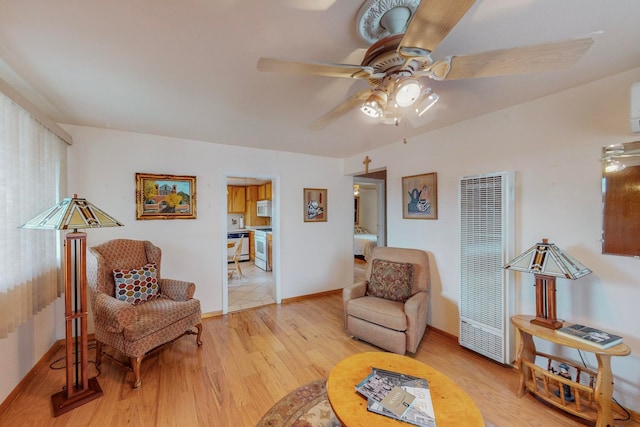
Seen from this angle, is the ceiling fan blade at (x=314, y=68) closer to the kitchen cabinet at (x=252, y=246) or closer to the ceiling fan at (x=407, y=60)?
the ceiling fan at (x=407, y=60)

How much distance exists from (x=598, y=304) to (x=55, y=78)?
4.23 metres

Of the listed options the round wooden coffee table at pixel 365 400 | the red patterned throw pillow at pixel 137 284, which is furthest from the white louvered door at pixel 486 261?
the red patterned throw pillow at pixel 137 284

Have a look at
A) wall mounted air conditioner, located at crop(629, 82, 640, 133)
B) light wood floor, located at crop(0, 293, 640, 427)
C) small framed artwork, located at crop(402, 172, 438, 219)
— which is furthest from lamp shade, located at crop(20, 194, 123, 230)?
wall mounted air conditioner, located at crop(629, 82, 640, 133)

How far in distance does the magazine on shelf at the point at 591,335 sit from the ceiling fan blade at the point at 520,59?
167 centimetres

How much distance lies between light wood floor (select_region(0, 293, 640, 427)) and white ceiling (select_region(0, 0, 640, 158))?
7.14ft

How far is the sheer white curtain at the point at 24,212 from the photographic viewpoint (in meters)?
1.68

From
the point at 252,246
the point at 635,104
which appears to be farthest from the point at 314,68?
the point at 252,246

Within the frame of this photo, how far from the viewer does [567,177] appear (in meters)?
2.05

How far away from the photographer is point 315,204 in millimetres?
4273

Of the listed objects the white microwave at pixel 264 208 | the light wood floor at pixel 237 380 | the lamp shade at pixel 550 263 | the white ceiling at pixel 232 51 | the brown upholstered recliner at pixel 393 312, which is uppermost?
the white ceiling at pixel 232 51

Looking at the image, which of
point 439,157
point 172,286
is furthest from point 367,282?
point 172,286

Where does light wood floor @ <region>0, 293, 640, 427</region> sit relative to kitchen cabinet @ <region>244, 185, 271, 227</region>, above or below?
below

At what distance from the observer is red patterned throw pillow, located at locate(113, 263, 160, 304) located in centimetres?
243

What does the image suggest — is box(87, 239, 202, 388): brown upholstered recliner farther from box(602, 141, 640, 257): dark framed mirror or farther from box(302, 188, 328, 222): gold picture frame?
box(602, 141, 640, 257): dark framed mirror
